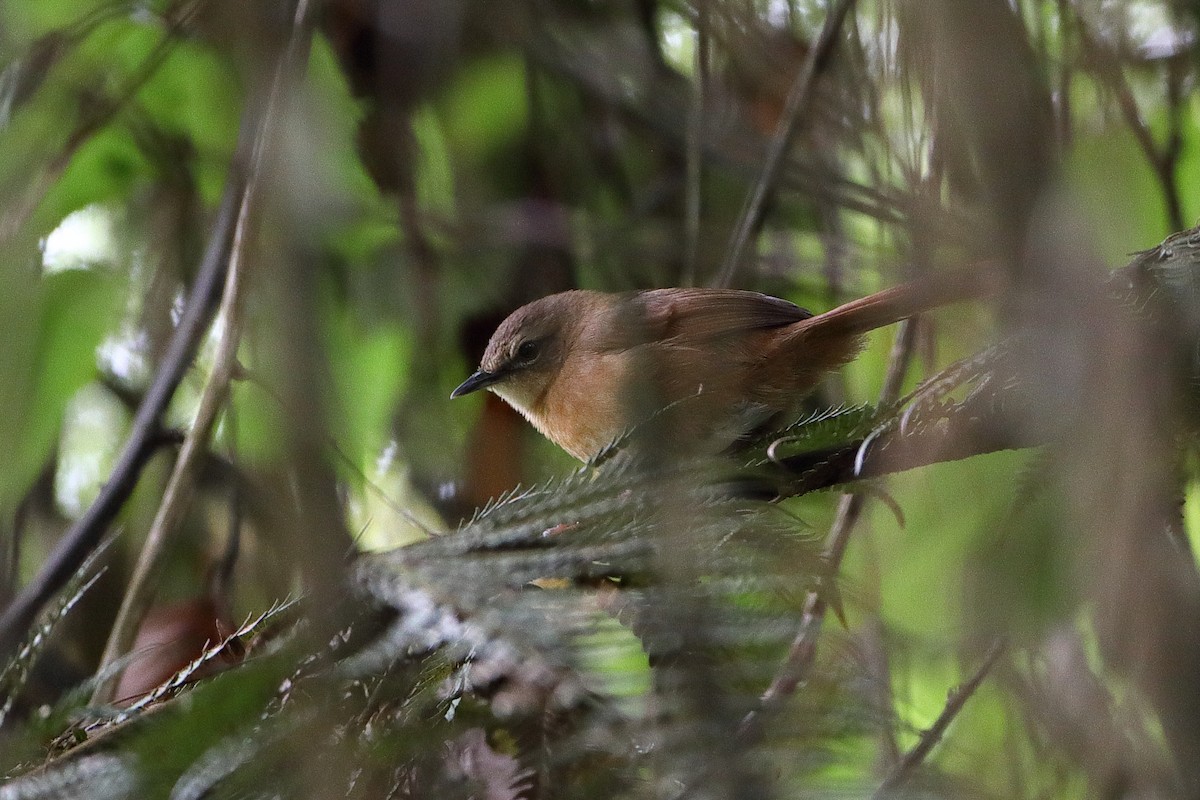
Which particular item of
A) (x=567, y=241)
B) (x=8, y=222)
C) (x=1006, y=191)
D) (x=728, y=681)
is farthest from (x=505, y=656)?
(x=567, y=241)

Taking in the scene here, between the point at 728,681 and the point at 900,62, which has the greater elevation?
the point at 900,62

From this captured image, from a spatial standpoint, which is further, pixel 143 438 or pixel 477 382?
pixel 477 382

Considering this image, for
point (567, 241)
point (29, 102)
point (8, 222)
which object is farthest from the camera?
point (567, 241)

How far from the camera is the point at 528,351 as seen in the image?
13.6 feet

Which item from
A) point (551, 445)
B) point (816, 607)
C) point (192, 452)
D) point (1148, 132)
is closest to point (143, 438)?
point (192, 452)

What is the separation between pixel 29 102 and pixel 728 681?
10.4ft

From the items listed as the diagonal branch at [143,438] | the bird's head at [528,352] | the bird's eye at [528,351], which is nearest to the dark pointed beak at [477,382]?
the bird's head at [528,352]

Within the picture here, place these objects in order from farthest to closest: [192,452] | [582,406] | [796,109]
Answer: [582,406] < [796,109] < [192,452]

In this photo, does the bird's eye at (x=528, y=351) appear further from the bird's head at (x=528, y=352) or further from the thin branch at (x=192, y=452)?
the thin branch at (x=192, y=452)

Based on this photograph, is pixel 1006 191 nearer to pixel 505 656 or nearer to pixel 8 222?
pixel 505 656

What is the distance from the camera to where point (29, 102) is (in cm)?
330

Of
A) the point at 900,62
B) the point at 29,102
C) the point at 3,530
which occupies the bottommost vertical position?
the point at 3,530

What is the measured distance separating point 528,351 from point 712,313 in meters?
0.82

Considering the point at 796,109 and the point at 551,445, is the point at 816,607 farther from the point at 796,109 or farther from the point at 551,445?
the point at 551,445
